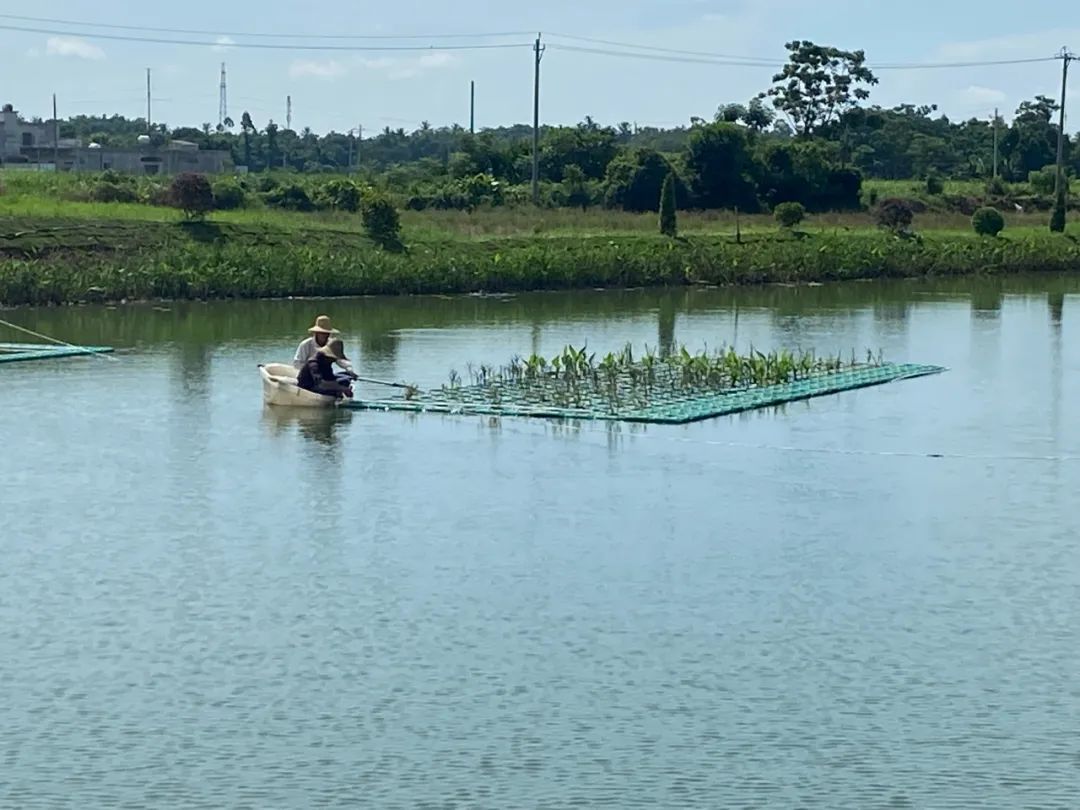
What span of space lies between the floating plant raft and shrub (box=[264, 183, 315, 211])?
2027cm

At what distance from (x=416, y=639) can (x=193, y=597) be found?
184 centimetres

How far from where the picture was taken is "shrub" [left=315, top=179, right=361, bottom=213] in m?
43.8

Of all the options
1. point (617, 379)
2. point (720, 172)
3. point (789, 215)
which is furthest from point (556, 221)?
point (617, 379)

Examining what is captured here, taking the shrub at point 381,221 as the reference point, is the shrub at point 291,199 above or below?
above

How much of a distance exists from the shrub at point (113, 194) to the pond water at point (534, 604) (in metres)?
19.9

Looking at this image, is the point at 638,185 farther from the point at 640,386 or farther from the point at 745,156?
the point at 640,386

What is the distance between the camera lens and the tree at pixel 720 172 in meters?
51.6

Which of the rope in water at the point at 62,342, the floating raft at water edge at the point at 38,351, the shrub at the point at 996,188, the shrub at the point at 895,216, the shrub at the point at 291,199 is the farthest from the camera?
the shrub at the point at 996,188

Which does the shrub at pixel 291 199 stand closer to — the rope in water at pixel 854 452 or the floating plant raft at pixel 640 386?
the floating plant raft at pixel 640 386

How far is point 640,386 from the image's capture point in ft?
71.0

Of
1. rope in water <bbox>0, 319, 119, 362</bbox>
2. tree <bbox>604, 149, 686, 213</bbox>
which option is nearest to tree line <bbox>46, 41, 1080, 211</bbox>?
tree <bbox>604, 149, 686, 213</bbox>

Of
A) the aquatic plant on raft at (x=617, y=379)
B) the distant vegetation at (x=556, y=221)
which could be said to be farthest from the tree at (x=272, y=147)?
the aquatic plant on raft at (x=617, y=379)

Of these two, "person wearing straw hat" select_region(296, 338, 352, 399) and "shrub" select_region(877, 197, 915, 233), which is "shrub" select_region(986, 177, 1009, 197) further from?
"person wearing straw hat" select_region(296, 338, 352, 399)

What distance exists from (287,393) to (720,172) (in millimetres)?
32742
